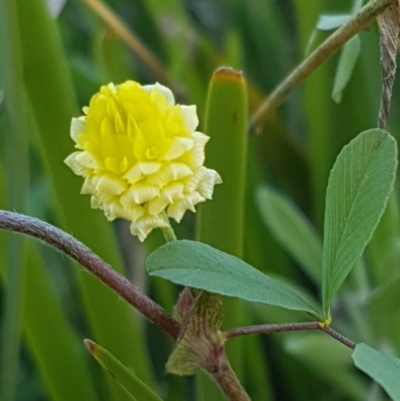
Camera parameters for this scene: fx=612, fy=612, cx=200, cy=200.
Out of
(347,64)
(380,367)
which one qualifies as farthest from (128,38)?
(380,367)

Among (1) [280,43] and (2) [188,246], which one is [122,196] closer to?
(2) [188,246]

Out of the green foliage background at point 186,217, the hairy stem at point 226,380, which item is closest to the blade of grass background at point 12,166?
the green foliage background at point 186,217

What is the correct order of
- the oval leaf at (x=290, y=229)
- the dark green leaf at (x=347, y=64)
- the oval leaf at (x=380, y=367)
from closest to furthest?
the oval leaf at (x=380, y=367) → the dark green leaf at (x=347, y=64) → the oval leaf at (x=290, y=229)

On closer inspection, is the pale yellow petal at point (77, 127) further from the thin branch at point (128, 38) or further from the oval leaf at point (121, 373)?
the thin branch at point (128, 38)

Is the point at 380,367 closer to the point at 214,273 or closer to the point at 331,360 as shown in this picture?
the point at 214,273

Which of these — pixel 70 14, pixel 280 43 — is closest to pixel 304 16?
pixel 280 43

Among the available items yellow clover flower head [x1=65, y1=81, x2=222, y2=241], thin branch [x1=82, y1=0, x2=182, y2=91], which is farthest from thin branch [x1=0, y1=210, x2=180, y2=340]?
thin branch [x1=82, y1=0, x2=182, y2=91]
